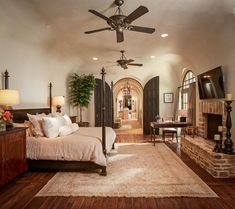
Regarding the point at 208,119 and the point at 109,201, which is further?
the point at 208,119

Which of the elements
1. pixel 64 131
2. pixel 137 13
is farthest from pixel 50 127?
pixel 137 13

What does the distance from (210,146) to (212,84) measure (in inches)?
60.0

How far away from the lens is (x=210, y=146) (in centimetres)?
451

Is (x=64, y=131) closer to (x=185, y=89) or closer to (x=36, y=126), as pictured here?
(x=36, y=126)

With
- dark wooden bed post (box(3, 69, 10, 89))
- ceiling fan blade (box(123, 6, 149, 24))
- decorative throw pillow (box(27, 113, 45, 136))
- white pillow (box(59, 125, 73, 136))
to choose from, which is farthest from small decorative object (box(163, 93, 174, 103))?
dark wooden bed post (box(3, 69, 10, 89))

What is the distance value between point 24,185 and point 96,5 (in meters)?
3.28

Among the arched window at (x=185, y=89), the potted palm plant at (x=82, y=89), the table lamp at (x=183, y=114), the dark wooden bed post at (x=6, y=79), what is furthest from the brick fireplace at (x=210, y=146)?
the potted palm plant at (x=82, y=89)

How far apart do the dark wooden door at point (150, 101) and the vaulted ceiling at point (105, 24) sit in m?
2.66

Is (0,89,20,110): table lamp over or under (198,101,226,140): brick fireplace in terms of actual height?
over

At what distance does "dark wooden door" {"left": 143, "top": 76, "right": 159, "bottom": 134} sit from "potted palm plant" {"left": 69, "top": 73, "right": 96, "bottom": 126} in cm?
240

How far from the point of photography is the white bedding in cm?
393

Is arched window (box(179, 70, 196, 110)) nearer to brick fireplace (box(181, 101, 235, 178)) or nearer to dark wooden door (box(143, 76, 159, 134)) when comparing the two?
dark wooden door (box(143, 76, 159, 134))

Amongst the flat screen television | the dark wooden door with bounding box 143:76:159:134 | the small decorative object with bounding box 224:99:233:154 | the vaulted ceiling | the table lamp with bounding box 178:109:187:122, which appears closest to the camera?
the vaulted ceiling

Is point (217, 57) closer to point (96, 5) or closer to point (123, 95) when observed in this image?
point (96, 5)
